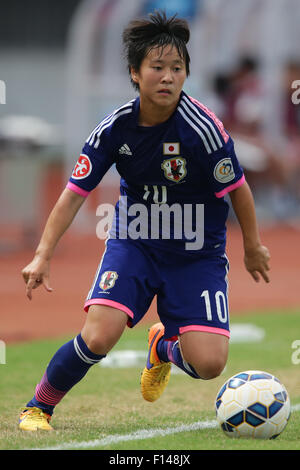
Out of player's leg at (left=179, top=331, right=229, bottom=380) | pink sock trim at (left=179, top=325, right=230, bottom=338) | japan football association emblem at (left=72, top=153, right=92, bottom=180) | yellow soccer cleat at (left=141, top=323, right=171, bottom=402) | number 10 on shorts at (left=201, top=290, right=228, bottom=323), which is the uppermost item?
japan football association emblem at (left=72, top=153, right=92, bottom=180)

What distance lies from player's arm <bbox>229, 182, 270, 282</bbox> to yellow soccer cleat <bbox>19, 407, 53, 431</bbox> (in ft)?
5.12

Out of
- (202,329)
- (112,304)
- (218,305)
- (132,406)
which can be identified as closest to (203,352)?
(202,329)

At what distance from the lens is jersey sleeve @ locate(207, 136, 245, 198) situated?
17.9ft

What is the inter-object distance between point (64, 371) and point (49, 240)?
77 centimetres

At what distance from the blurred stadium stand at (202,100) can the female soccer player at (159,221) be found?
1101cm

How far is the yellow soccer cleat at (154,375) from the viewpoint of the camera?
19.9 feet

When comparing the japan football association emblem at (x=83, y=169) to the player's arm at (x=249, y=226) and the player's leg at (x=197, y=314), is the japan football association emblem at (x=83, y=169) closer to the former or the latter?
the player's leg at (x=197, y=314)

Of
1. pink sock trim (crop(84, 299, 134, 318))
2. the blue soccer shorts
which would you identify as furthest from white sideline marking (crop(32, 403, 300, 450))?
pink sock trim (crop(84, 299, 134, 318))

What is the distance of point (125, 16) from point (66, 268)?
20.0 feet

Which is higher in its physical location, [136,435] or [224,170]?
[224,170]

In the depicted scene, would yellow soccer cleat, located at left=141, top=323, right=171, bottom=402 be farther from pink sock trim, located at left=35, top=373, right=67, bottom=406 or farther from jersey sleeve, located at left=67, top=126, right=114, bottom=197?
jersey sleeve, located at left=67, top=126, right=114, bottom=197

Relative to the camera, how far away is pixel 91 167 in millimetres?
5484

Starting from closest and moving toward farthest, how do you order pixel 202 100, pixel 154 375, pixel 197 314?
pixel 197 314 → pixel 154 375 → pixel 202 100

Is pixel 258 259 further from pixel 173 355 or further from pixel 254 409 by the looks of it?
pixel 254 409
